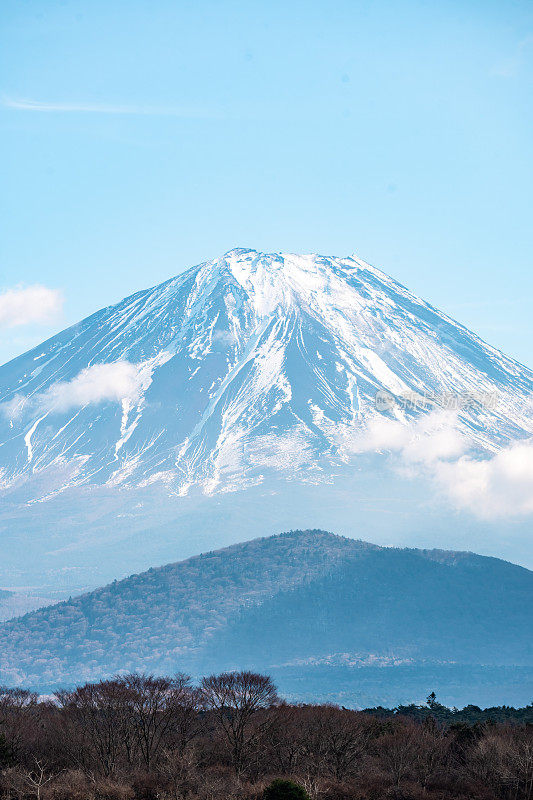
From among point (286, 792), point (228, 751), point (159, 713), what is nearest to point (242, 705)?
point (228, 751)

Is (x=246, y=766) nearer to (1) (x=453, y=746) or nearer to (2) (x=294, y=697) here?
(1) (x=453, y=746)

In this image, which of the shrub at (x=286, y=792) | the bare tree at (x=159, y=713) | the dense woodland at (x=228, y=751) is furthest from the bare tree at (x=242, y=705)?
the shrub at (x=286, y=792)

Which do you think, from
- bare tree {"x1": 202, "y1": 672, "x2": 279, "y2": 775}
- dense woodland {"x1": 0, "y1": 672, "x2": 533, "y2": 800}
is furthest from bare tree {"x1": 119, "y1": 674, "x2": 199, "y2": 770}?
bare tree {"x1": 202, "y1": 672, "x2": 279, "y2": 775}

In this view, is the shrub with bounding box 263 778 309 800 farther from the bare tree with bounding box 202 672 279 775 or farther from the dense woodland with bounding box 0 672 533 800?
the bare tree with bounding box 202 672 279 775

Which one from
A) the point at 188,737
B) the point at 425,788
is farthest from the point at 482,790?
the point at 188,737

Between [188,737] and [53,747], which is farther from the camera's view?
[188,737]

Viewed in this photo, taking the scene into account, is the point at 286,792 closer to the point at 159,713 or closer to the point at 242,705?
the point at 242,705
